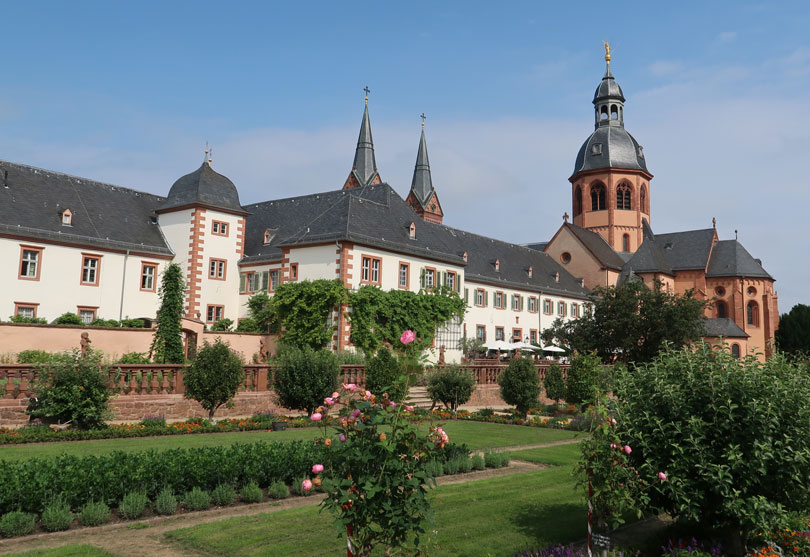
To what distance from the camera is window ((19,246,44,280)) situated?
32250mm

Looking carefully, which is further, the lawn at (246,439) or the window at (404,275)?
the window at (404,275)

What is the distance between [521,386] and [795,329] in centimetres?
6422

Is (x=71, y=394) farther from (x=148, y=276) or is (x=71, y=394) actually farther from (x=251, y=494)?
(x=148, y=276)

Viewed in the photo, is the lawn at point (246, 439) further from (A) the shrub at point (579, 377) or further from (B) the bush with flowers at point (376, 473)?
(B) the bush with flowers at point (376, 473)

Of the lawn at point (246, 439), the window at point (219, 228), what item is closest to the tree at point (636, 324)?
the lawn at point (246, 439)

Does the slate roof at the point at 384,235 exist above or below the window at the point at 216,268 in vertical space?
above

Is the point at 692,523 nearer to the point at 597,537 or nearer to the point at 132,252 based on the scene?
the point at 597,537

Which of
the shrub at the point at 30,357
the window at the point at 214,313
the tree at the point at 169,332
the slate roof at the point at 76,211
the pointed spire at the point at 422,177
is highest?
the pointed spire at the point at 422,177

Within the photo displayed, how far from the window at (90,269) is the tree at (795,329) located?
69477 mm

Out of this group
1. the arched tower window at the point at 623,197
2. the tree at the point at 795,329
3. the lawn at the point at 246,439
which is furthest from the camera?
the tree at the point at 795,329

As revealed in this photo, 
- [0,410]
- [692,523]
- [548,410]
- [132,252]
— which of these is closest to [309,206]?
[132,252]

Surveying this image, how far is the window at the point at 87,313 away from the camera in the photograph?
1345 inches

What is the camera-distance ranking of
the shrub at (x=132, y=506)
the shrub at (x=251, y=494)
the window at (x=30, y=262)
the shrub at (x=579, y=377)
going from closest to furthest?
the shrub at (x=132, y=506)
the shrub at (x=251, y=494)
the shrub at (x=579, y=377)
the window at (x=30, y=262)

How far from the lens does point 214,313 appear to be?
40.2m
